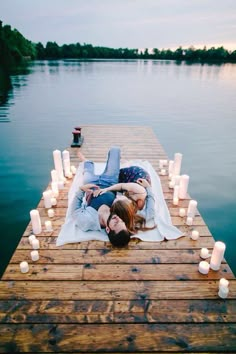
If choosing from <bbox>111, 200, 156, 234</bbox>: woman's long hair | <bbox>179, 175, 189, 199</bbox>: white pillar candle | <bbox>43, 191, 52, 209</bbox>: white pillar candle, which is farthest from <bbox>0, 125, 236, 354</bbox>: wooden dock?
<bbox>179, 175, 189, 199</bbox>: white pillar candle

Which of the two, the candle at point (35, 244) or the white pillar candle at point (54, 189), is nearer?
the candle at point (35, 244)

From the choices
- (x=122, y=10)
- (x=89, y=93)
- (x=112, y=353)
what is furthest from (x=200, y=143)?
(x=122, y=10)

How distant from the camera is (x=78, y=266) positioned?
7.59 feet

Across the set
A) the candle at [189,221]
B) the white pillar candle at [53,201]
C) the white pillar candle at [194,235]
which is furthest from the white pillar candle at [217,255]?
the white pillar candle at [53,201]

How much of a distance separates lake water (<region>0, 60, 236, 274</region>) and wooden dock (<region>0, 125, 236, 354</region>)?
1.50 metres

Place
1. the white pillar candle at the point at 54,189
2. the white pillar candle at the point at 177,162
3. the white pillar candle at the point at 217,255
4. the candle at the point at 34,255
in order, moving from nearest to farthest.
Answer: the white pillar candle at the point at 217,255
the candle at the point at 34,255
the white pillar candle at the point at 54,189
the white pillar candle at the point at 177,162

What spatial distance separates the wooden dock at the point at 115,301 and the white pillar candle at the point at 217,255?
0.23 feet

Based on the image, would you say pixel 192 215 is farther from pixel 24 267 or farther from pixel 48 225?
pixel 24 267

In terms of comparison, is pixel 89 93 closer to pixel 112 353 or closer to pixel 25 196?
pixel 25 196

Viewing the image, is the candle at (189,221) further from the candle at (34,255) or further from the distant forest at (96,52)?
the distant forest at (96,52)

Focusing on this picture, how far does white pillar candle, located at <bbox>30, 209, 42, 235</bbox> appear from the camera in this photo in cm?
266

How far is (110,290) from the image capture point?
80.7 inches

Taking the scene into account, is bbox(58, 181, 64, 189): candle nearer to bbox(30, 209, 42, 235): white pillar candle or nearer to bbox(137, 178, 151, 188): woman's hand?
bbox(30, 209, 42, 235): white pillar candle

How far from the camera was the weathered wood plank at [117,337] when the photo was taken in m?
1.61
